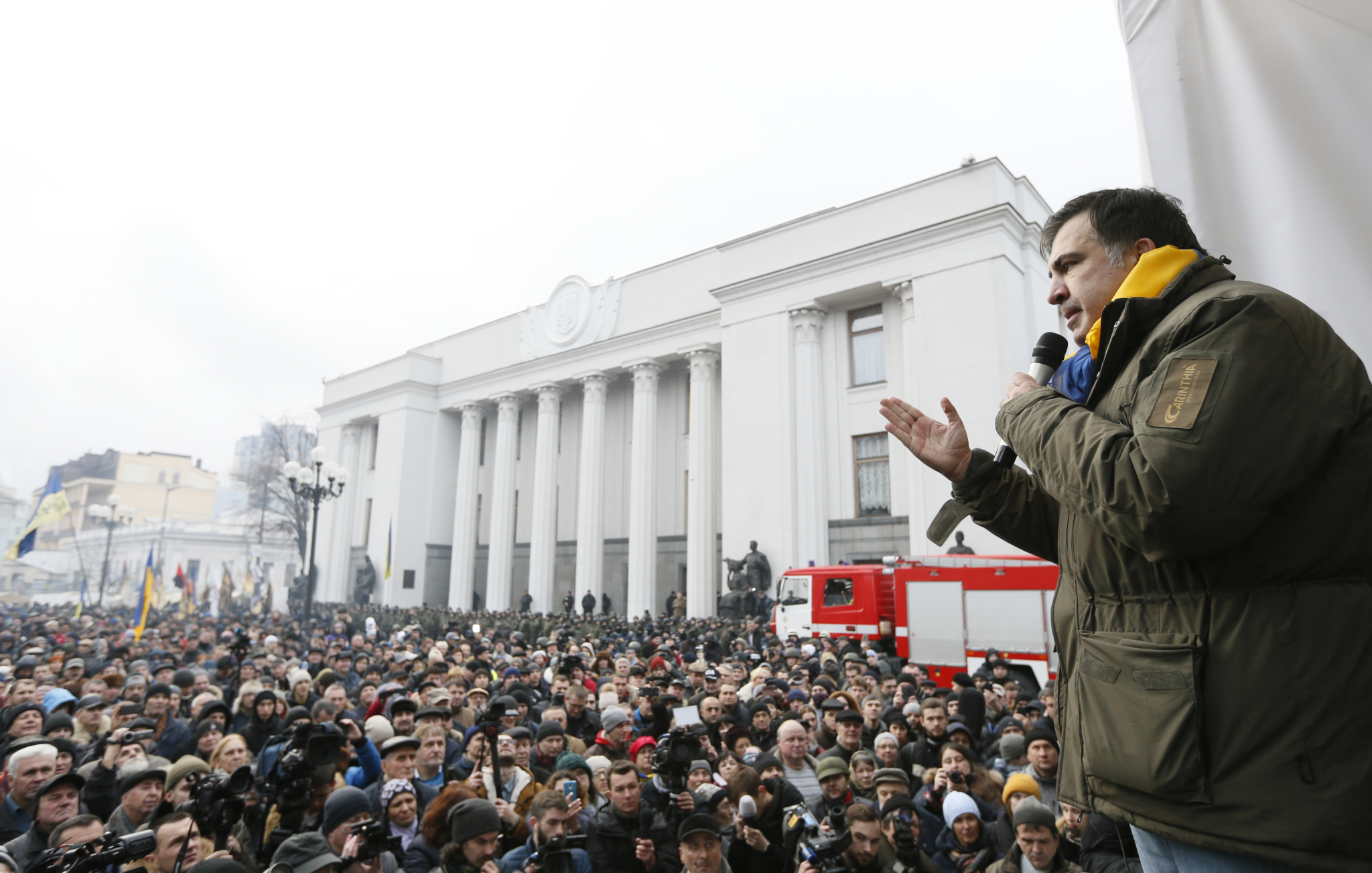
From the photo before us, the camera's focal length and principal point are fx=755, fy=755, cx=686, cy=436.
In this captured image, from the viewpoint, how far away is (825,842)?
387 cm

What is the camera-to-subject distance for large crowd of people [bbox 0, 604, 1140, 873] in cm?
434

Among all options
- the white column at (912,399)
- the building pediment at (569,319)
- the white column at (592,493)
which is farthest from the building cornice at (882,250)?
the white column at (592,493)

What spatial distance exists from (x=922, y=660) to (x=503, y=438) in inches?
1064

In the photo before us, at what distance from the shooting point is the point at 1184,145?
1.95 m

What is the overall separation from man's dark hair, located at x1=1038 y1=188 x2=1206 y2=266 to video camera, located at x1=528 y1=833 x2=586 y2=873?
4063mm

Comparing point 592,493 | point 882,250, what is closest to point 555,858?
point 882,250

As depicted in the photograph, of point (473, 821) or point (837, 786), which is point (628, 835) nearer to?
point (473, 821)

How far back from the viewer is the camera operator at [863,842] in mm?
4539

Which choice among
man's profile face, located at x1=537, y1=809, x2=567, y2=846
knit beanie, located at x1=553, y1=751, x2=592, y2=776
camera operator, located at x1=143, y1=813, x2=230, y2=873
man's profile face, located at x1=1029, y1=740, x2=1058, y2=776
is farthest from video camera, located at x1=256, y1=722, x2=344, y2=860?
man's profile face, located at x1=1029, y1=740, x2=1058, y2=776

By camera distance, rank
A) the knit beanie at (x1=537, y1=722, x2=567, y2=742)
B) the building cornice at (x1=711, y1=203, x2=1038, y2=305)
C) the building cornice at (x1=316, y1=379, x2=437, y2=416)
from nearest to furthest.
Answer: the knit beanie at (x1=537, y1=722, x2=567, y2=742)
the building cornice at (x1=711, y1=203, x2=1038, y2=305)
the building cornice at (x1=316, y1=379, x2=437, y2=416)

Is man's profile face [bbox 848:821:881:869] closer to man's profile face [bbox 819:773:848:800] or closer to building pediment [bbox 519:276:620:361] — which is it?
man's profile face [bbox 819:773:848:800]

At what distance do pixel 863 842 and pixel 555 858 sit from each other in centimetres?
184

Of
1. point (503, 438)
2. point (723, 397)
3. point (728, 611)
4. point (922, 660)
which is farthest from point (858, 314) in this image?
point (503, 438)

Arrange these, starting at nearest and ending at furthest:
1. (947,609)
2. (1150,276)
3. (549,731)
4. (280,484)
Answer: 1. (1150,276)
2. (549,731)
3. (947,609)
4. (280,484)
